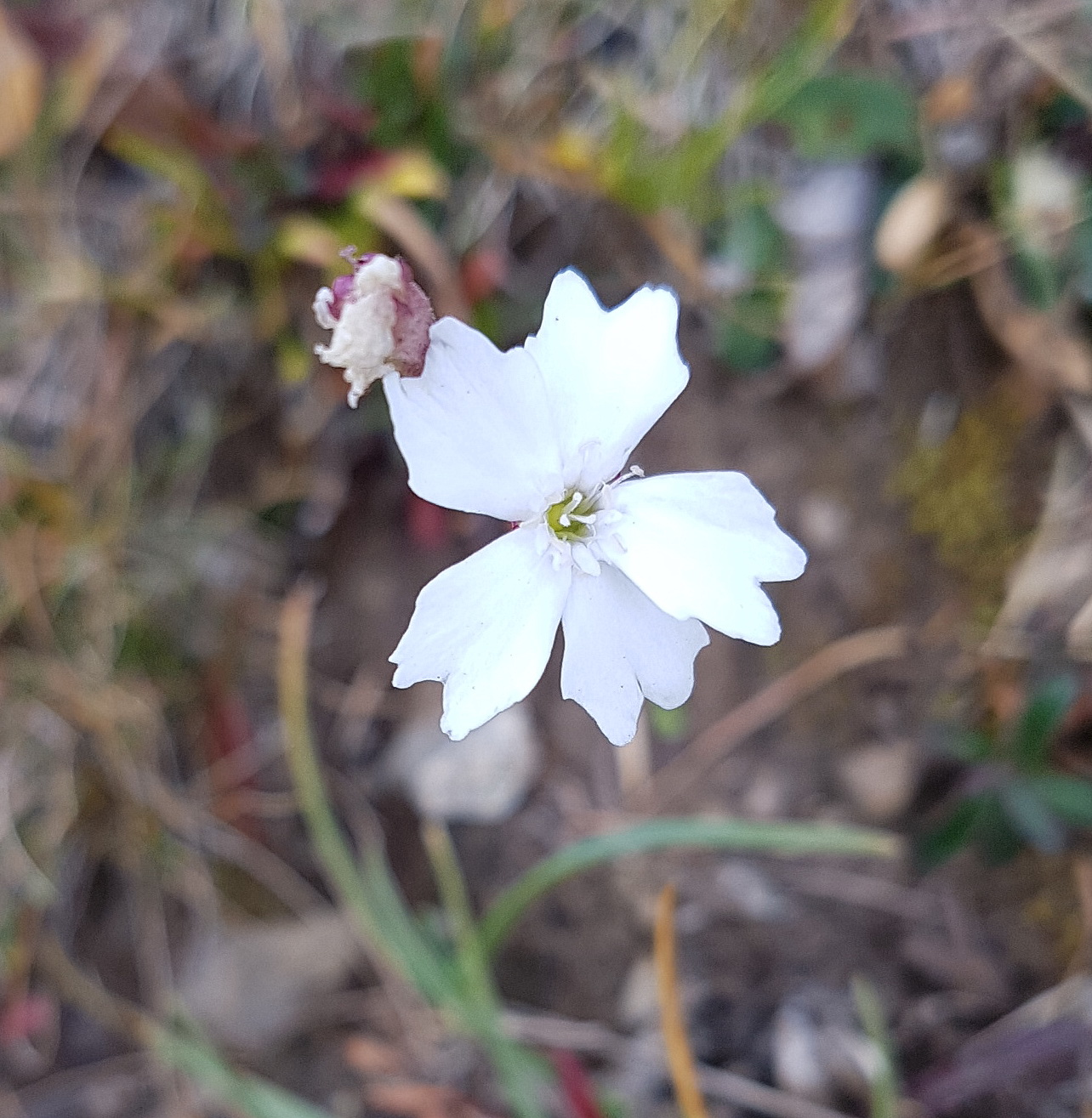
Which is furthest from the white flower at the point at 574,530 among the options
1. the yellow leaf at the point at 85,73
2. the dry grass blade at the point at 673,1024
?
the yellow leaf at the point at 85,73

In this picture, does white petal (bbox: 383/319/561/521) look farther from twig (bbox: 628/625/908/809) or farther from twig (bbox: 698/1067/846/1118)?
twig (bbox: 698/1067/846/1118)

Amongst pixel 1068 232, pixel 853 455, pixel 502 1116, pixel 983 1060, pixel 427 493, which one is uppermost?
pixel 1068 232

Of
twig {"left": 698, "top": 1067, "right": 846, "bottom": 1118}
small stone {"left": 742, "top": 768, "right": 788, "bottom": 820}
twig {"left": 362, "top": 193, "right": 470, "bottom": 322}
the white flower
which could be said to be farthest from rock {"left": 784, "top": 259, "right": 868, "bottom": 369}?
twig {"left": 698, "top": 1067, "right": 846, "bottom": 1118}

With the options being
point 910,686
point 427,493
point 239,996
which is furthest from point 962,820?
point 239,996

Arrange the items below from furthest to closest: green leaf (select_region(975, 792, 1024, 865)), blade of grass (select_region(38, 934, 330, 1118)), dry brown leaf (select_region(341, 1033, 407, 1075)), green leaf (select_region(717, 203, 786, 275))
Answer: dry brown leaf (select_region(341, 1033, 407, 1075)), green leaf (select_region(717, 203, 786, 275)), blade of grass (select_region(38, 934, 330, 1118)), green leaf (select_region(975, 792, 1024, 865))

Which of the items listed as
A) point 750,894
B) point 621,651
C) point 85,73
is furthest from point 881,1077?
point 85,73

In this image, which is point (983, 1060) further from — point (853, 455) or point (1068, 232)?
point (1068, 232)
